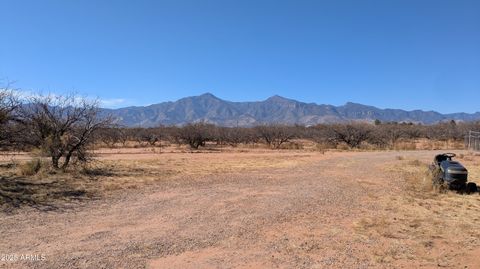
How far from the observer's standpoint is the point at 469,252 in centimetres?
783

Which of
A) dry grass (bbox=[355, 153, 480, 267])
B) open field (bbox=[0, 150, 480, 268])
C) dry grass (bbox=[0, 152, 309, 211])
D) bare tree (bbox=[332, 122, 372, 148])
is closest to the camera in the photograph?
open field (bbox=[0, 150, 480, 268])

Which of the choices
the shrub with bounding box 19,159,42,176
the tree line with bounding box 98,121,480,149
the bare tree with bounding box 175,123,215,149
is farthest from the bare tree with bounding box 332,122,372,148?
the shrub with bounding box 19,159,42,176

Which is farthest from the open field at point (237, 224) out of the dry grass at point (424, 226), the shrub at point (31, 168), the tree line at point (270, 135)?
the tree line at point (270, 135)

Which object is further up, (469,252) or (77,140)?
(77,140)

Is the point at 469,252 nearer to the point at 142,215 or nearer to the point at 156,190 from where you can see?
the point at 142,215

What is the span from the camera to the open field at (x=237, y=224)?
7355 millimetres

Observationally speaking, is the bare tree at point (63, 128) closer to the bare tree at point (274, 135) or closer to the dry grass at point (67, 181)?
the dry grass at point (67, 181)

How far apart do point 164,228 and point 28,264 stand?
296 centimetres

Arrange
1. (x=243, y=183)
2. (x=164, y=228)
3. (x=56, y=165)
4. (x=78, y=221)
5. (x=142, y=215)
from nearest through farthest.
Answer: (x=164, y=228) < (x=78, y=221) < (x=142, y=215) < (x=243, y=183) < (x=56, y=165)

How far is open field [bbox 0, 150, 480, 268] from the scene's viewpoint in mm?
7355

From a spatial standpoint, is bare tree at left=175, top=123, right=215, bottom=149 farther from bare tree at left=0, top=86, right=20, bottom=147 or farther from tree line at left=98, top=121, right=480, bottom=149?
bare tree at left=0, top=86, right=20, bottom=147

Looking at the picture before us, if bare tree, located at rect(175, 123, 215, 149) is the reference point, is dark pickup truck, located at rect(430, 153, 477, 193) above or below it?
below

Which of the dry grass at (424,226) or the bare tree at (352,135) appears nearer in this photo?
the dry grass at (424,226)

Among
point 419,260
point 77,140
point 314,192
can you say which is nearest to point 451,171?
point 314,192
